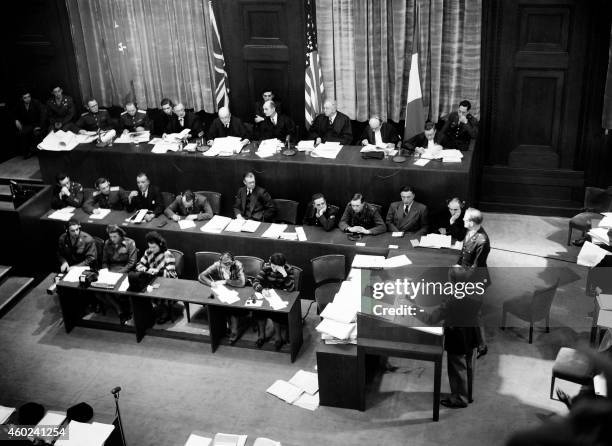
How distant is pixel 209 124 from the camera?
37.1 ft

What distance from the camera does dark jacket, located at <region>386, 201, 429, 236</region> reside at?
28.3 ft

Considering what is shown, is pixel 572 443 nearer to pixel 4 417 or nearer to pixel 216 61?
pixel 4 417

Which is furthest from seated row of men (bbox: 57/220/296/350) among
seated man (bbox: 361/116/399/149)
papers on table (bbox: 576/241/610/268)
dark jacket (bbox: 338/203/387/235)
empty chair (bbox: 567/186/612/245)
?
empty chair (bbox: 567/186/612/245)

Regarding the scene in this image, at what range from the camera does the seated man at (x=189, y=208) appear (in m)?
9.37

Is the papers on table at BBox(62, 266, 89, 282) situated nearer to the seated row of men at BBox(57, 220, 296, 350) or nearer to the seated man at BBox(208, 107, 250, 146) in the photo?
the seated row of men at BBox(57, 220, 296, 350)

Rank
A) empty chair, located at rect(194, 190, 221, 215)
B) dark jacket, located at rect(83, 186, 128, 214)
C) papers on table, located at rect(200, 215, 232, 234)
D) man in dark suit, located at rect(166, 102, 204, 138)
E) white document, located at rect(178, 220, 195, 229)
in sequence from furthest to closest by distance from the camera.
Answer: man in dark suit, located at rect(166, 102, 204, 138) < dark jacket, located at rect(83, 186, 128, 214) < empty chair, located at rect(194, 190, 221, 215) < white document, located at rect(178, 220, 195, 229) < papers on table, located at rect(200, 215, 232, 234)

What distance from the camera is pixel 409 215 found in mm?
8672

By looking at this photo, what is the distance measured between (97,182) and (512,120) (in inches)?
231

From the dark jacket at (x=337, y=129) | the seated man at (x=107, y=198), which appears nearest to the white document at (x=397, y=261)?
the dark jacket at (x=337, y=129)

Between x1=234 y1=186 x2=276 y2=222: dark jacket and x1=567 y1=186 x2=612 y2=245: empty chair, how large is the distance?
12.9 ft

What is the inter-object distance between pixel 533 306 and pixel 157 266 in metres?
4.31

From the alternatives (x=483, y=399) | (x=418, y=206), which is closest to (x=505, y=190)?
(x=418, y=206)

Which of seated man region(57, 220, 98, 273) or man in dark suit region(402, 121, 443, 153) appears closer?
seated man region(57, 220, 98, 273)

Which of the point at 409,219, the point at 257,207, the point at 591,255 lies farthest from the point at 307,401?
the point at 591,255
